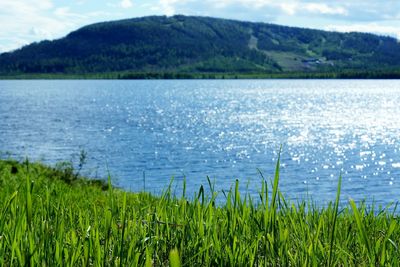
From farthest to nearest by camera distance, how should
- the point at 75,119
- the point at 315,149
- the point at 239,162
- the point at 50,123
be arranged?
1. the point at 75,119
2. the point at 50,123
3. the point at 315,149
4. the point at 239,162

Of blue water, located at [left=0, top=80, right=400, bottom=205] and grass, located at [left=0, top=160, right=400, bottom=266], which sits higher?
grass, located at [left=0, top=160, right=400, bottom=266]

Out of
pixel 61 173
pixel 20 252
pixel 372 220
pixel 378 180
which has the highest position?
pixel 20 252

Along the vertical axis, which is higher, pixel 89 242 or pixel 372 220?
pixel 89 242

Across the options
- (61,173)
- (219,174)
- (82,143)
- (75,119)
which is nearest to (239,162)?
(219,174)

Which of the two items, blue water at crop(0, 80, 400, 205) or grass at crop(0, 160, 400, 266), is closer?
grass at crop(0, 160, 400, 266)

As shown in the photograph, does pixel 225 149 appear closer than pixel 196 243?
No

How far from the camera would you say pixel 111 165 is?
58156mm

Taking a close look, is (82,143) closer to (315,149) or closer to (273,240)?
(315,149)

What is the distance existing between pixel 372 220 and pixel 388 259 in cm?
170

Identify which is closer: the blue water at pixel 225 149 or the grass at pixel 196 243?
the grass at pixel 196 243

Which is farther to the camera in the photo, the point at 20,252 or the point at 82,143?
the point at 82,143

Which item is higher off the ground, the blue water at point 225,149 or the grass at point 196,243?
the grass at point 196,243

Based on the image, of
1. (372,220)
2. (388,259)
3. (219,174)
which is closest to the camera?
(388,259)

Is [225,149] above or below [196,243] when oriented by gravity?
below
